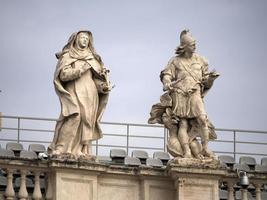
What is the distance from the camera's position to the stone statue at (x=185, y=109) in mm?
34250

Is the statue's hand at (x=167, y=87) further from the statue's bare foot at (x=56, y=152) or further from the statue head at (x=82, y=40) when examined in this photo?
the statue's bare foot at (x=56, y=152)

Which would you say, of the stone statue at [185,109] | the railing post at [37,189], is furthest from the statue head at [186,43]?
the railing post at [37,189]

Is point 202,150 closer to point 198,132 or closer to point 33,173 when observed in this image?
point 198,132

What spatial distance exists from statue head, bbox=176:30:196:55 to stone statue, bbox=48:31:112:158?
1.79 meters

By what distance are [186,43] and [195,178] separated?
287cm

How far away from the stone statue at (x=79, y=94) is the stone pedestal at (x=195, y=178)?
5.77ft

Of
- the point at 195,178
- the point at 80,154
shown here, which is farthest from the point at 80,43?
the point at 195,178

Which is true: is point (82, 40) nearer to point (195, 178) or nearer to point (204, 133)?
point (204, 133)

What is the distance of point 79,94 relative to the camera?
33.8 metres

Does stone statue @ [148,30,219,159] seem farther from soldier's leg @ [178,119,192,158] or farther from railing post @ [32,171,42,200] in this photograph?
railing post @ [32,171,42,200]

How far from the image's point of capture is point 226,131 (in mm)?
36438

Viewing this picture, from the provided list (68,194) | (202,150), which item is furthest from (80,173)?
(202,150)

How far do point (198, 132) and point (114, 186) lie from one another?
205 cm

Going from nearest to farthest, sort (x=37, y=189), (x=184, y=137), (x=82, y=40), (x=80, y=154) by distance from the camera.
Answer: (x=37, y=189), (x=80, y=154), (x=82, y=40), (x=184, y=137)
